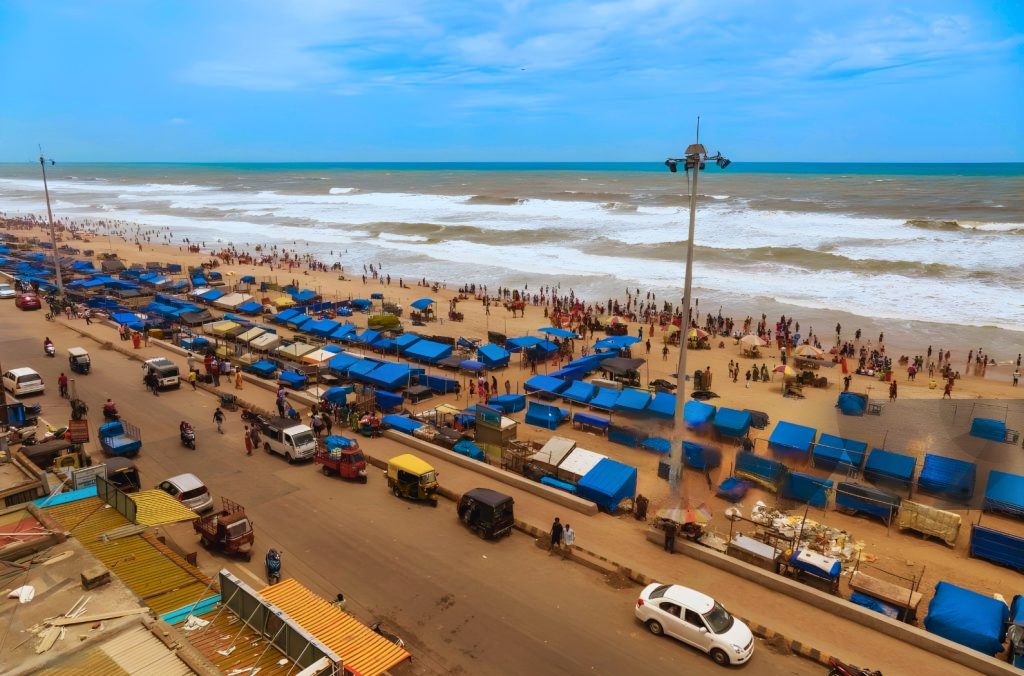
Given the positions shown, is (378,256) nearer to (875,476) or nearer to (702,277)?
(702,277)

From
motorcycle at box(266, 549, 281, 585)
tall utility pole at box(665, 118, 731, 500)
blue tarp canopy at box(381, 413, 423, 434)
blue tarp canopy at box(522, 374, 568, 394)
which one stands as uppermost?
tall utility pole at box(665, 118, 731, 500)

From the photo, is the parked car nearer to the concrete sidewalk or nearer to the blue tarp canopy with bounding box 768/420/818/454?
the concrete sidewalk

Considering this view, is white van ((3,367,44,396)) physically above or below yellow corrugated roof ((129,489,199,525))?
below

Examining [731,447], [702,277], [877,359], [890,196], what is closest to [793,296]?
[702,277]

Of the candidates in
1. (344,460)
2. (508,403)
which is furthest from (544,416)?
(344,460)

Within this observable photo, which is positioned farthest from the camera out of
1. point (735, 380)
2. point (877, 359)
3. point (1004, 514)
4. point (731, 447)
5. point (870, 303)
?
point (870, 303)

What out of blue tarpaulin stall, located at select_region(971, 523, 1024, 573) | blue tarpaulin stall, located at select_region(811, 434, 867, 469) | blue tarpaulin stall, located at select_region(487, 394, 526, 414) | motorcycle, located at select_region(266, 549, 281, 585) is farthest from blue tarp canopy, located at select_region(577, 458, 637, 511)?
blue tarpaulin stall, located at select_region(971, 523, 1024, 573)
